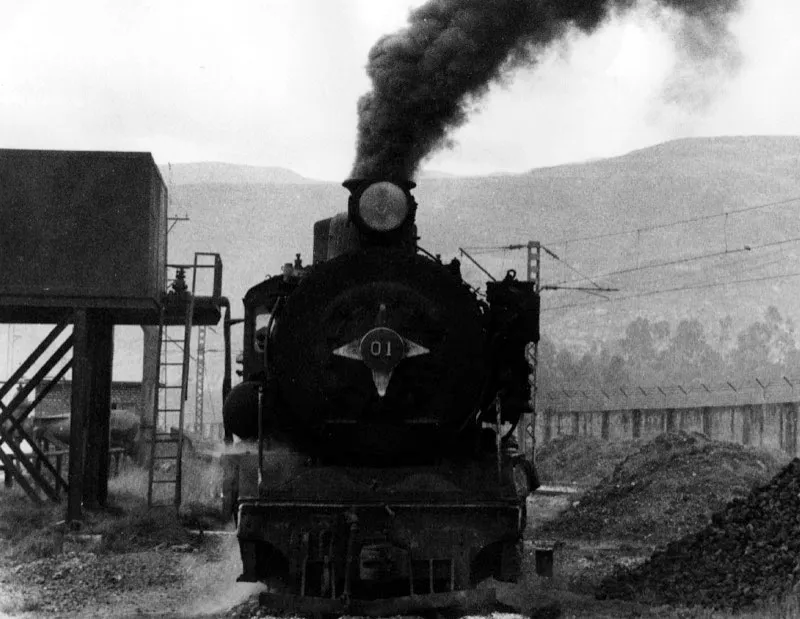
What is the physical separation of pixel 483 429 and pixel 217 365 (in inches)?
5744

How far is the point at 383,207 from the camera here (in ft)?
34.2

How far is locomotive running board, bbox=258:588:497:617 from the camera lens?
9.45 m

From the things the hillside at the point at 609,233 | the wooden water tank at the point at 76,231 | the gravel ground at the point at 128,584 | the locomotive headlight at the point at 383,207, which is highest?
the hillside at the point at 609,233

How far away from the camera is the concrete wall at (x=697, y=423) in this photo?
133ft

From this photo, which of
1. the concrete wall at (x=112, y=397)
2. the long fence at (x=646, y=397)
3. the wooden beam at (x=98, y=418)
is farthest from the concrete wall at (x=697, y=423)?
the wooden beam at (x=98, y=418)

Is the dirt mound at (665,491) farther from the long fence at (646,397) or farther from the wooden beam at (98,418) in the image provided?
the long fence at (646,397)

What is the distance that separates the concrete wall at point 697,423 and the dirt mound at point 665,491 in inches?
492

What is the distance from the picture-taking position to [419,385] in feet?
33.4

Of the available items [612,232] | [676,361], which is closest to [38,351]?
[676,361]

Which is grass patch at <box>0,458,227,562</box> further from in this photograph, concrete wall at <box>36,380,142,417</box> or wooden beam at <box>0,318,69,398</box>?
concrete wall at <box>36,380,142,417</box>

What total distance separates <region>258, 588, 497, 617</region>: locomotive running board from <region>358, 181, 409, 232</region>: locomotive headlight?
9.60 feet

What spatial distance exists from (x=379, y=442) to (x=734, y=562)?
156 inches

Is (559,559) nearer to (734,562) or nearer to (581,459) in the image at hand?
(734,562)

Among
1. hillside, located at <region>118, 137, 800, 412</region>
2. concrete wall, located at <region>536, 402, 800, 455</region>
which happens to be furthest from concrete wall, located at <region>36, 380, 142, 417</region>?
hillside, located at <region>118, 137, 800, 412</region>
